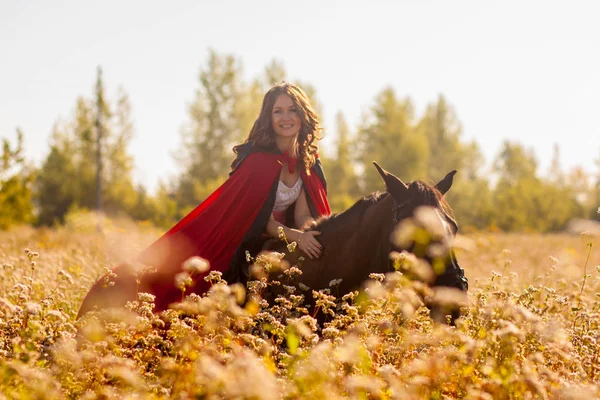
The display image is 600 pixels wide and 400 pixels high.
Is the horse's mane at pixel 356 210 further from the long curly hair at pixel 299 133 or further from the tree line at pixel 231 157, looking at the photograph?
the tree line at pixel 231 157

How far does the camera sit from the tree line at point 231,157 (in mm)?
31641

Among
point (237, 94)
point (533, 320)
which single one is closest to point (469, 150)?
point (237, 94)

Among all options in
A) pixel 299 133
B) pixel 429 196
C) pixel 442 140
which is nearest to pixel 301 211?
pixel 299 133

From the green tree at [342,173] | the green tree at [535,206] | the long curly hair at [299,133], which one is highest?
the long curly hair at [299,133]

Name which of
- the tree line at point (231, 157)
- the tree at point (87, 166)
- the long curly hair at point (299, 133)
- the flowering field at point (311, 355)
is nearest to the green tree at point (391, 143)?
the tree line at point (231, 157)

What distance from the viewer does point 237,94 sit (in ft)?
113

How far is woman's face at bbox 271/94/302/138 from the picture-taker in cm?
575

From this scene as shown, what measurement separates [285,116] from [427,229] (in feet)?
8.06

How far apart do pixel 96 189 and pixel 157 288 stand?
32.1 metres

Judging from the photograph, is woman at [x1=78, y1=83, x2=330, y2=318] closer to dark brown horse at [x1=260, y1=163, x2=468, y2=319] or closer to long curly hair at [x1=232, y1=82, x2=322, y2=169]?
long curly hair at [x1=232, y1=82, x2=322, y2=169]

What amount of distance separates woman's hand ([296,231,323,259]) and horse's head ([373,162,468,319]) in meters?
0.78

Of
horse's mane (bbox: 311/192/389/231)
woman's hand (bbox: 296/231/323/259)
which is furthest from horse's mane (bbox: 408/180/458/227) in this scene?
woman's hand (bbox: 296/231/323/259)

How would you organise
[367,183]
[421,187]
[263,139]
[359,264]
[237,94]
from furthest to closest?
[237,94] < [367,183] < [263,139] < [359,264] < [421,187]

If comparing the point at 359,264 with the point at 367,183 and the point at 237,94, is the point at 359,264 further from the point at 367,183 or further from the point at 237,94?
the point at 237,94
